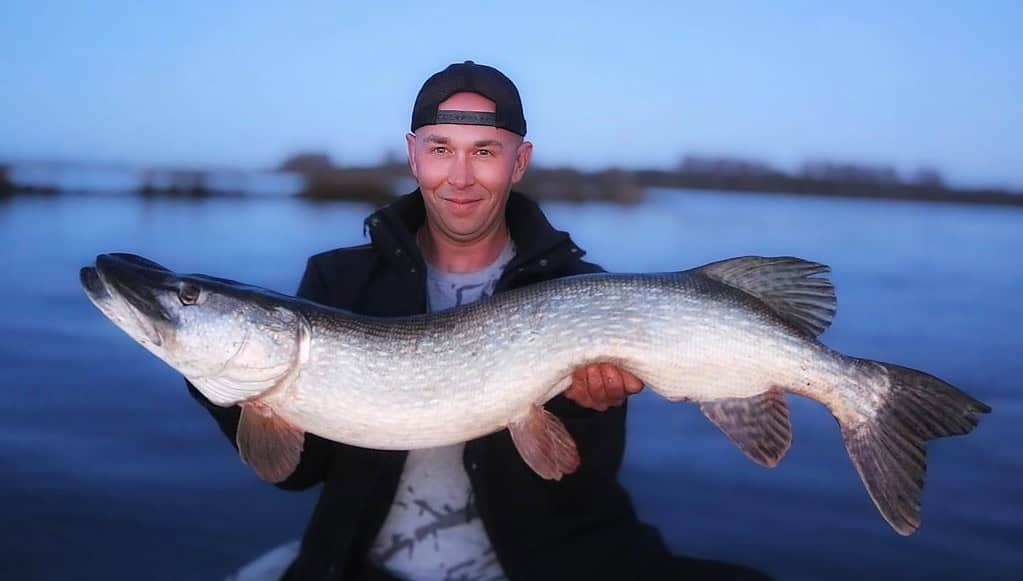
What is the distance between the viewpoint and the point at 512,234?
2.89m

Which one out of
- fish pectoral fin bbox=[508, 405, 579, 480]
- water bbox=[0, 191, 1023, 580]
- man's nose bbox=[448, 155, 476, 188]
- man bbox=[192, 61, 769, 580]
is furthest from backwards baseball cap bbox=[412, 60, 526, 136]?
water bbox=[0, 191, 1023, 580]

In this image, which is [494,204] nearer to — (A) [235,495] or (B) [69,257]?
(A) [235,495]

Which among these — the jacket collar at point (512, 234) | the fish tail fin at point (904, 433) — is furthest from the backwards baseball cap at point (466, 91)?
the fish tail fin at point (904, 433)

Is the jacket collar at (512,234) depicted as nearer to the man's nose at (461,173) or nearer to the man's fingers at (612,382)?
the man's nose at (461,173)

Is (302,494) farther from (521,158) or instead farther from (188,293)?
(188,293)

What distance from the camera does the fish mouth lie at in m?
2.12

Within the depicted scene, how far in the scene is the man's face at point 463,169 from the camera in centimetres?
268

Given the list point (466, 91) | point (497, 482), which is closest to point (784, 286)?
point (497, 482)

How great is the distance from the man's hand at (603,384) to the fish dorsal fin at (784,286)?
1.01 ft

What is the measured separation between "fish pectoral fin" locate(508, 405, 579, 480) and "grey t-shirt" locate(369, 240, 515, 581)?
1.08 feet

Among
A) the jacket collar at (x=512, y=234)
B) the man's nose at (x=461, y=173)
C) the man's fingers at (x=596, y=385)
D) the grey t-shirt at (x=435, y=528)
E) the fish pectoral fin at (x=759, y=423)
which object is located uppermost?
the man's nose at (x=461, y=173)

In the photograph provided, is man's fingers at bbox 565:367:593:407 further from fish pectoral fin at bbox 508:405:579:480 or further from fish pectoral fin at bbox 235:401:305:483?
fish pectoral fin at bbox 235:401:305:483

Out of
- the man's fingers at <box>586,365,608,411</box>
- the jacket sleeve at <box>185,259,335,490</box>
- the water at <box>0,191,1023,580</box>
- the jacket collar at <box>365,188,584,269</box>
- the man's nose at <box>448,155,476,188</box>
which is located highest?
the man's nose at <box>448,155,476,188</box>

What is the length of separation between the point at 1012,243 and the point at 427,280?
19.9m
